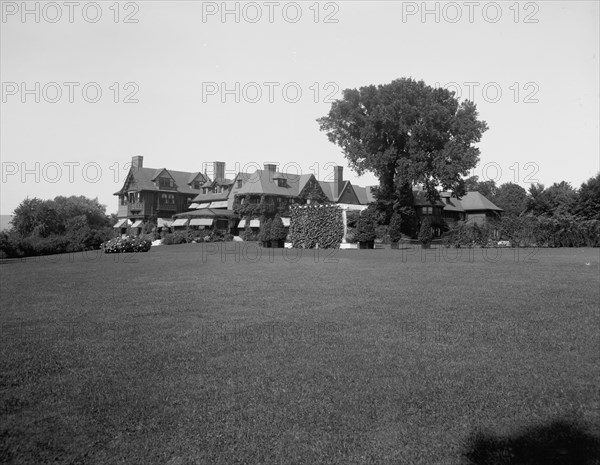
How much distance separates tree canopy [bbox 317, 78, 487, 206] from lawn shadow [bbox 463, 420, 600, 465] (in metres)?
46.1

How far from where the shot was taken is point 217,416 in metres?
5.44

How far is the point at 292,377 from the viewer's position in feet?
21.4

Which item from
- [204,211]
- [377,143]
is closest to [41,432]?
[377,143]

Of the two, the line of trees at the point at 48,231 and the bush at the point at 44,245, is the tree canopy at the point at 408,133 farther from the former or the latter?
the bush at the point at 44,245

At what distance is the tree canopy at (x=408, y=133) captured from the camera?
50.4m

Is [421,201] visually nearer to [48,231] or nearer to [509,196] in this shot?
[509,196]

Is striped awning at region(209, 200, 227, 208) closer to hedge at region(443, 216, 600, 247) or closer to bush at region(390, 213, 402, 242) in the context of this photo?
bush at region(390, 213, 402, 242)

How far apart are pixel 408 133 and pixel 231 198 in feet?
104

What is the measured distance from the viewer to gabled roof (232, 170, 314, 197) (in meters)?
70.8

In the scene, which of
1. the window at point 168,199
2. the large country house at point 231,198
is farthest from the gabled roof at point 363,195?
the window at point 168,199

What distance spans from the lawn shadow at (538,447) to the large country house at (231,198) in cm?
5979

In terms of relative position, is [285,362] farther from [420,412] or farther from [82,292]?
[82,292]

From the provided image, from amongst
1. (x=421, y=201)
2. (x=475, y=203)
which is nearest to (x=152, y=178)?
Result: (x=421, y=201)

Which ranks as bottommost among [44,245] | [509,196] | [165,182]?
[44,245]
